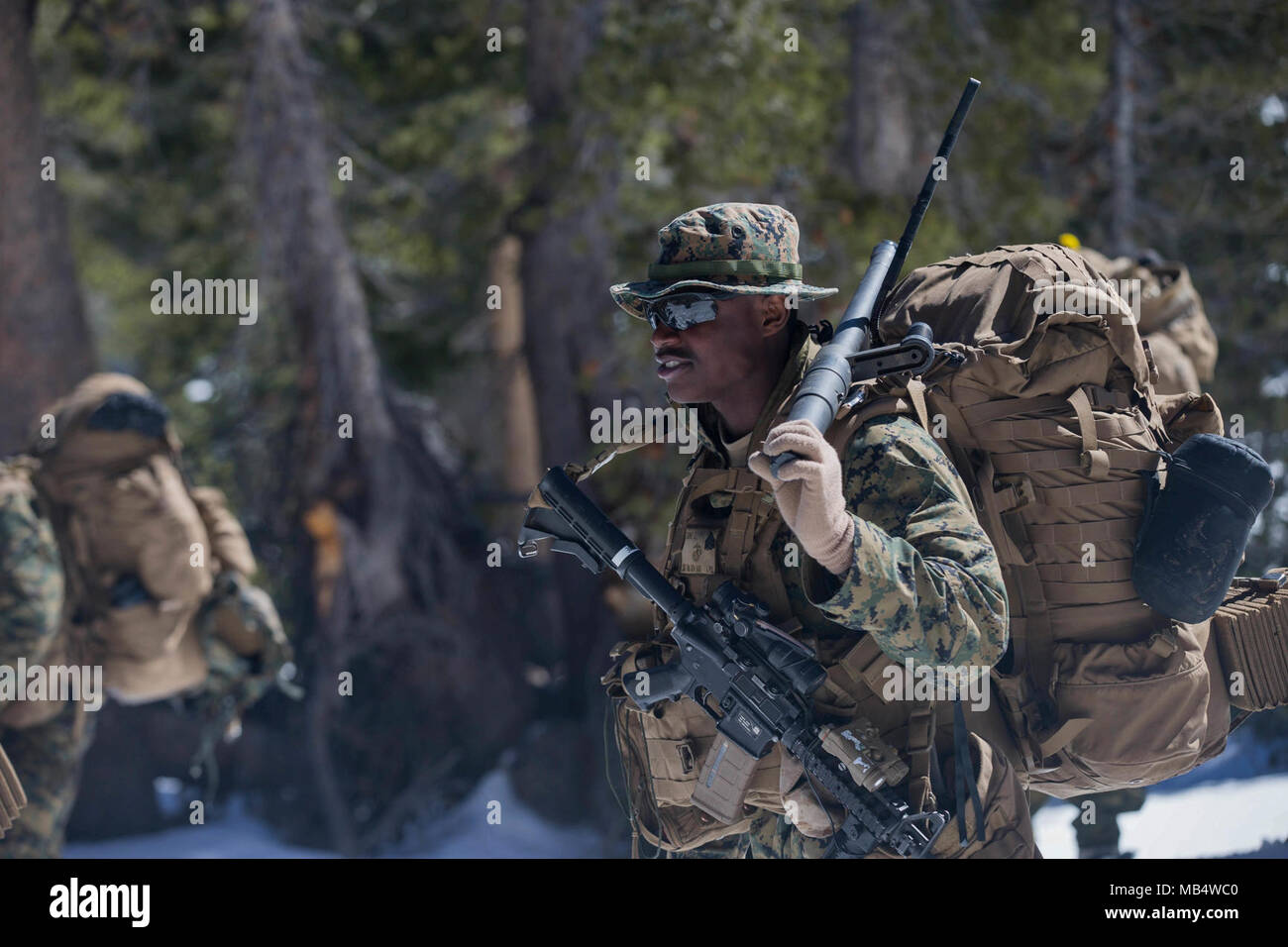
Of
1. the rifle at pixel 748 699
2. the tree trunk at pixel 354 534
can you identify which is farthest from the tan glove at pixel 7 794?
the tree trunk at pixel 354 534

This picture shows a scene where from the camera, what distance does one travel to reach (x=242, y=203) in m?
10.1

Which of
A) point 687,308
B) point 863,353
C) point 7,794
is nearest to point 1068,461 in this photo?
point 863,353

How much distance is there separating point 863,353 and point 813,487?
0.52 m

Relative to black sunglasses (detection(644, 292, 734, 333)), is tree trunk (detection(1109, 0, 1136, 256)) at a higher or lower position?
higher

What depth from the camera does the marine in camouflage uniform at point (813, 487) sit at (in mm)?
→ 2793

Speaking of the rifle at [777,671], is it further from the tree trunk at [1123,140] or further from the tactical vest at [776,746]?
the tree trunk at [1123,140]

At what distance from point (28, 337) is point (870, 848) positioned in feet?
24.8

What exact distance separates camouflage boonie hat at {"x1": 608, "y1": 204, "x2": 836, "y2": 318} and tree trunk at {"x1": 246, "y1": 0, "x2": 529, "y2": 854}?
6.11 meters

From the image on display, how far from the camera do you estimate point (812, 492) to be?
2.73 m

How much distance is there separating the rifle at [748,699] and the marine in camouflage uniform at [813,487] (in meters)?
0.14

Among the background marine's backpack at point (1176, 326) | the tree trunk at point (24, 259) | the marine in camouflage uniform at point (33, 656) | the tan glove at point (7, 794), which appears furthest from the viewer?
the tree trunk at point (24, 259)

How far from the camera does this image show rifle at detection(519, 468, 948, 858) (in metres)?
3.20

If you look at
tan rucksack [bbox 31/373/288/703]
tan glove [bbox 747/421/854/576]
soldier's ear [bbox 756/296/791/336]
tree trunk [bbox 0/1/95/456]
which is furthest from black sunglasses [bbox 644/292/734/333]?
tree trunk [bbox 0/1/95/456]

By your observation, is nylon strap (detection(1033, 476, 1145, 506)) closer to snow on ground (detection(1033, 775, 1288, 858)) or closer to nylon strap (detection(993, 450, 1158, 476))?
nylon strap (detection(993, 450, 1158, 476))
